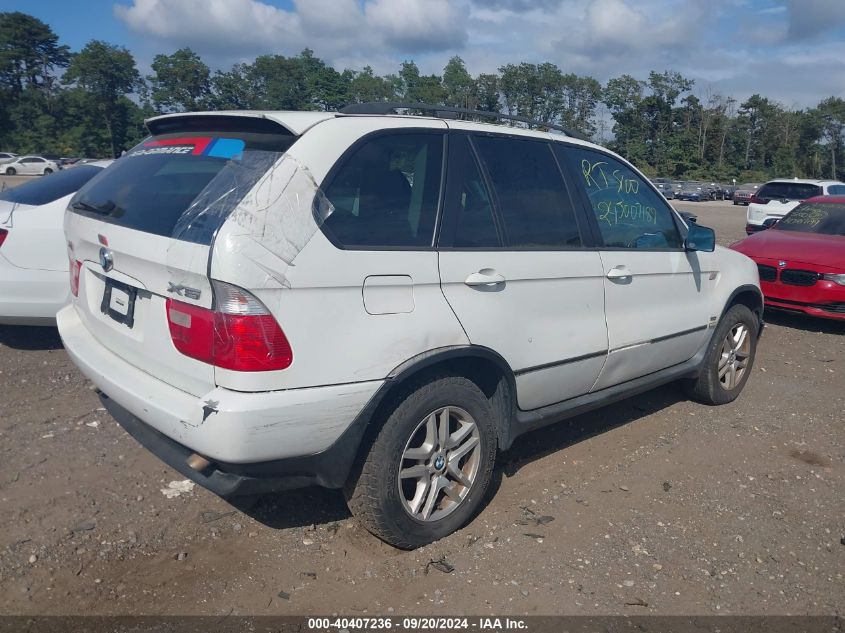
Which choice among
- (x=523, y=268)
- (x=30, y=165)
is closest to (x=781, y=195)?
(x=523, y=268)

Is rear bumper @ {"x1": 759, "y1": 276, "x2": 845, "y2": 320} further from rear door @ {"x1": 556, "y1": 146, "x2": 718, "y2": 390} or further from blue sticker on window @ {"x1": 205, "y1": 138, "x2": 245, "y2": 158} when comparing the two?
blue sticker on window @ {"x1": 205, "y1": 138, "x2": 245, "y2": 158}

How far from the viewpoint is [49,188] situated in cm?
558

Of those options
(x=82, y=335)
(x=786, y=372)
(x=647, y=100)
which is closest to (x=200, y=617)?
(x=82, y=335)

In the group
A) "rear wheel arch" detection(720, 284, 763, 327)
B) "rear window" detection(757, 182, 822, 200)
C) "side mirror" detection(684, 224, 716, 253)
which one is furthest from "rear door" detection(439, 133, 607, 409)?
"rear window" detection(757, 182, 822, 200)

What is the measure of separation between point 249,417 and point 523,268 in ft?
4.99

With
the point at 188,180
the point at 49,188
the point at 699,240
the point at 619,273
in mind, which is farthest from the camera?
the point at 49,188

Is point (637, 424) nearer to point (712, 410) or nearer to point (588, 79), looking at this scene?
point (712, 410)

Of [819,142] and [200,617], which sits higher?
[819,142]

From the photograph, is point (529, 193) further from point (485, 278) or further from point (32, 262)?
point (32, 262)

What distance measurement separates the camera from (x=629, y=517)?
3.52 metres

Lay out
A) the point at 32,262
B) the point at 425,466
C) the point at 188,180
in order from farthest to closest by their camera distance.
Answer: the point at 32,262 → the point at 425,466 → the point at 188,180

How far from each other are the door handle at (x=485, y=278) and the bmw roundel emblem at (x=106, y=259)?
155cm

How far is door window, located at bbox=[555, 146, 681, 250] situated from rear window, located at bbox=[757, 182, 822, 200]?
1630 centimetres

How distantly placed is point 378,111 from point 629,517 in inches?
93.9
